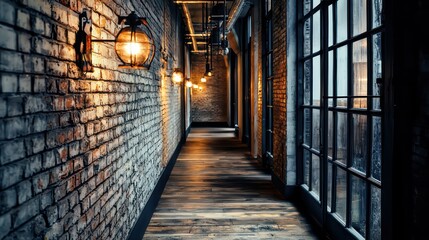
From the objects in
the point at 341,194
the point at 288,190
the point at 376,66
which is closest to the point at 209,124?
the point at 288,190

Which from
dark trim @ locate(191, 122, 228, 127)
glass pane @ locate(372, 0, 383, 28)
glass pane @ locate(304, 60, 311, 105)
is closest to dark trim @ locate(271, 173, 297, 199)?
glass pane @ locate(304, 60, 311, 105)

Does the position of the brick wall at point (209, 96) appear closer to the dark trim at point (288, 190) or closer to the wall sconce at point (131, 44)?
the dark trim at point (288, 190)

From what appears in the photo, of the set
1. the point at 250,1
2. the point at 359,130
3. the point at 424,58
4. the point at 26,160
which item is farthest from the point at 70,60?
the point at 250,1

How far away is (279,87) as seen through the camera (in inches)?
236

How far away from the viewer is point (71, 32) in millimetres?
2018

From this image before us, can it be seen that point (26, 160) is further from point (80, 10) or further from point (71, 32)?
point (80, 10)

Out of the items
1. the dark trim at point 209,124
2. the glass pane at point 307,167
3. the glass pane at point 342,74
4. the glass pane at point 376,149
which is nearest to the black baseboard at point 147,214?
the glass pane at point 307,167

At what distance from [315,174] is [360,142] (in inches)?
64.2

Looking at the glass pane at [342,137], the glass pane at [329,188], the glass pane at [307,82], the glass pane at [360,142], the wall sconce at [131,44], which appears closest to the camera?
the wall sconce at [131,44]

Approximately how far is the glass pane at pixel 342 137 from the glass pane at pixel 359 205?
13.1 inches

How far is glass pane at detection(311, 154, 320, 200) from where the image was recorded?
4.64m

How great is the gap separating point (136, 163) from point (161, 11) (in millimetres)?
3398

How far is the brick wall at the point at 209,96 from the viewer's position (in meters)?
19.7

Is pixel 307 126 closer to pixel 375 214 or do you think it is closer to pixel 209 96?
pixel 375 214
